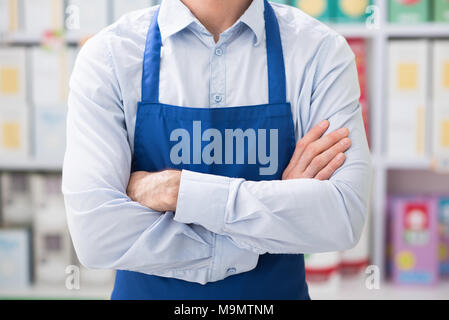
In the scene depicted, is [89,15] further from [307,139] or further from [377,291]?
[377,291]

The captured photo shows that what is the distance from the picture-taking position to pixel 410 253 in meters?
1.98

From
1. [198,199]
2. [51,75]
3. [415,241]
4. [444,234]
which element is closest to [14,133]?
[51,75]

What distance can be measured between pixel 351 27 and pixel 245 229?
3.90 feet

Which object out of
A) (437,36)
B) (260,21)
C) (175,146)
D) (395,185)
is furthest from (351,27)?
(175,146)

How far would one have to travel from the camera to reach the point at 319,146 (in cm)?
99

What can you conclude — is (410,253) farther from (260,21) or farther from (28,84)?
(28,84)

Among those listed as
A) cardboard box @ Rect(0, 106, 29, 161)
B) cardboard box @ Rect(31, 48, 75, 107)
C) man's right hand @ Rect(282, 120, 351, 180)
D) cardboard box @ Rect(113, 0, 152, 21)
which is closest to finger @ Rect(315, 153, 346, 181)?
man's right hand @ Rect(282, 120, 351, 180)

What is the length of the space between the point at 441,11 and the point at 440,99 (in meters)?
0.29

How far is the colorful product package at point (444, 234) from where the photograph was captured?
2.00m

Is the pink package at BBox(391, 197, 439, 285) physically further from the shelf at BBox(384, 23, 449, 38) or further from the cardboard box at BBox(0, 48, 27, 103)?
the cardboard box at BBox(0, 48, 27, 103)

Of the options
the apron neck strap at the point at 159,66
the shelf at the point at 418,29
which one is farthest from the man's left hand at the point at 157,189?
the shelf at the point at 418,29

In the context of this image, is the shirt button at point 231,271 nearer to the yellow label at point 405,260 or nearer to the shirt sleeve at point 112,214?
the shirt sleeve at point 112,214

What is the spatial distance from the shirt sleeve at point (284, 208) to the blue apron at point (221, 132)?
0.25ft

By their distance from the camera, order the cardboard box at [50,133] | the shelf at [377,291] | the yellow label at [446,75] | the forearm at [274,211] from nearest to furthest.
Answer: the forearm at [274,211] < the shelf at [377,291] < the yellow label at [446,75] < the cardboard box at [50,133]
